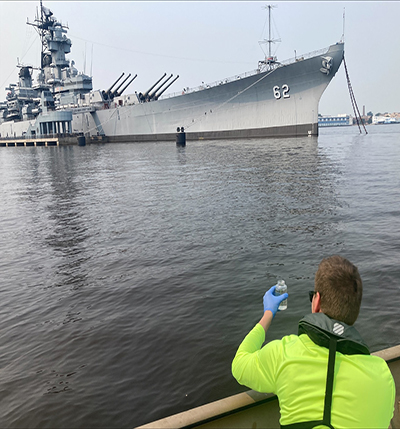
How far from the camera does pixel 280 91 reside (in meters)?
44.1

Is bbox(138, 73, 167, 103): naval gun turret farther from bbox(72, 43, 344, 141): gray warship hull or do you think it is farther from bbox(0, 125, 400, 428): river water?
bbox(0, 125, 400, 428): river water

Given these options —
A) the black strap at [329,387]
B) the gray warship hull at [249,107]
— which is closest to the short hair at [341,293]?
the black strap at [329,387]

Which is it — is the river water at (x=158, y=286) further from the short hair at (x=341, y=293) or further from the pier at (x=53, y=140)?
the pier at (x=53, y=140)

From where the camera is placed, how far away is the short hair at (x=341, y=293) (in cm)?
170

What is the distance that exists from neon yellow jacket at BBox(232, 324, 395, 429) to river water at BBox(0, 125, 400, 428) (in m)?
2.26

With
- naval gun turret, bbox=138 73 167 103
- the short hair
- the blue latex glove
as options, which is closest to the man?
the short hair

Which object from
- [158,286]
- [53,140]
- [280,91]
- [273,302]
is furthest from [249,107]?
[273,302]

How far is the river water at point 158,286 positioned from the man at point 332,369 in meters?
2.28

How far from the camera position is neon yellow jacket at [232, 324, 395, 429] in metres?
1.57

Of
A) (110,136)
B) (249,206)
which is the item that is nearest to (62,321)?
(249,206)

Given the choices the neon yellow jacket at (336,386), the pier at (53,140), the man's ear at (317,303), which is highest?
the pier at (53,140)

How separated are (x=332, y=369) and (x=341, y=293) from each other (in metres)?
0.34

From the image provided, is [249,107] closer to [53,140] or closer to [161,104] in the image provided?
[161,104]

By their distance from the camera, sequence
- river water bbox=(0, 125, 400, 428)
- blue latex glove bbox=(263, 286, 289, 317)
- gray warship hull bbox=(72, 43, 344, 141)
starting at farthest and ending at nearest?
gray warship hull bbox=(72, 43, 344, 141)
river water bbox=(0, 125, 400, 428)
blue latex glove bbox=(263, 286, 289, 317)
